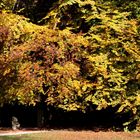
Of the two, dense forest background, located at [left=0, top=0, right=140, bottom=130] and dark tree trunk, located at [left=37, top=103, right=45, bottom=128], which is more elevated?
dense forest background, located at [left=0, top=0, right=140, bottom=130]

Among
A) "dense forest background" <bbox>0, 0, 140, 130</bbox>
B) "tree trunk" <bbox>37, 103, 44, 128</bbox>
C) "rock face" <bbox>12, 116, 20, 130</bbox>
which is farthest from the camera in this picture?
"tree trunk" <bbox>37, 103, 44, 128</bbox>

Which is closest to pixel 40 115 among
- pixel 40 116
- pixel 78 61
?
pixel 40 116

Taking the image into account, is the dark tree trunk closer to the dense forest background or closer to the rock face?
the rock face

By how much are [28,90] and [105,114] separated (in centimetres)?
536

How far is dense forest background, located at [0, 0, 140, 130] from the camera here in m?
21.5

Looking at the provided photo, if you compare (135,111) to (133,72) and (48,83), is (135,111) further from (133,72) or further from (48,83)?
(48,83)

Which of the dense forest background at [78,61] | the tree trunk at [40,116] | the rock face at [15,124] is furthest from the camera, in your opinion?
the tree trunk at [40,116]

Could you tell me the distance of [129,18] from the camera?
23.1 metres

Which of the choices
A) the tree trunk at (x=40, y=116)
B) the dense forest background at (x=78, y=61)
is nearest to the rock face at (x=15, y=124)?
the tree trunk at (x=40, y=116)

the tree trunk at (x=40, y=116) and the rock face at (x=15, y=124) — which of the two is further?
the tree trunk at (x=40, y=116)

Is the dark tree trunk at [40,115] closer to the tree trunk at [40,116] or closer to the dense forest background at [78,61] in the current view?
the tree trunk at [40,116]

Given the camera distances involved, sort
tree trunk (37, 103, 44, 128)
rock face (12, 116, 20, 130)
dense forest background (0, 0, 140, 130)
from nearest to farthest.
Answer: dense forest background (0, 0, 140, 130) → rock face (12, 116, 20, 130) → tree trunk (37, 103, 44, 128)

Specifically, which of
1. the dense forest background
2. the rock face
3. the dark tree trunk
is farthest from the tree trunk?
the dense forest background

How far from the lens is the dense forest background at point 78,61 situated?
21.5 m
